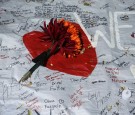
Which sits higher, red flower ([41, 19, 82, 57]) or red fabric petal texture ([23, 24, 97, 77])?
red flower ([41, 19, 82, 57])

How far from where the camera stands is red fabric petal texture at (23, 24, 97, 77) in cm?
87

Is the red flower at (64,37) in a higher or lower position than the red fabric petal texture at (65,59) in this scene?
higher

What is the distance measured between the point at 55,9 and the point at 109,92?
42 cm

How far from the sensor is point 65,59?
90 centimetres

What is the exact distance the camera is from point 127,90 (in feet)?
2.71

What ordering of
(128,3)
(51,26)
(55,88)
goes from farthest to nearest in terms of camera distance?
1. (128,3)
2. (51,26)
3. (55,88)

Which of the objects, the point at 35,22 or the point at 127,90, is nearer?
the point at 127,90

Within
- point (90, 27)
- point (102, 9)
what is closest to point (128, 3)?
point (102, 9)

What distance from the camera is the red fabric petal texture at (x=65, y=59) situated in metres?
0.87

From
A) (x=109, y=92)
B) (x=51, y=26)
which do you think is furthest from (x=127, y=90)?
(x=51, y=26)

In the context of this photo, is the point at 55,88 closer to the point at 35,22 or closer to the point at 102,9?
the point at 35,22

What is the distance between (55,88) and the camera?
2.68 ft

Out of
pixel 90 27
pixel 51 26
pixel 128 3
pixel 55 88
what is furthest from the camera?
pixel 128 3

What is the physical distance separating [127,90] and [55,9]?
44cm
